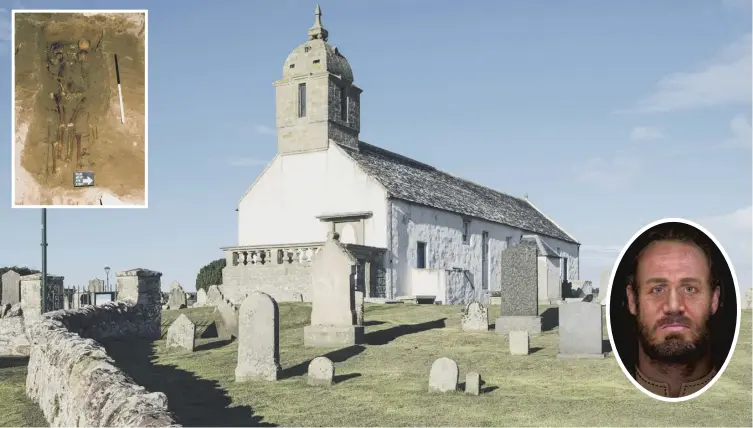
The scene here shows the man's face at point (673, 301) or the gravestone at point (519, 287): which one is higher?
the man's face at point (673, 301)

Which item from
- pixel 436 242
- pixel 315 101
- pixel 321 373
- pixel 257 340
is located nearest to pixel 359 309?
pixel 257 340

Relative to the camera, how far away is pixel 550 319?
24.9 meters

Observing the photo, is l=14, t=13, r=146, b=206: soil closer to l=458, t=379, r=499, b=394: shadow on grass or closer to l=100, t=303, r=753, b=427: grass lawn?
l=100, t=303, r=753, b=427: grass lawn

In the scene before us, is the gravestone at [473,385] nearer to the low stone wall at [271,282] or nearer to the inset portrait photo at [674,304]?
the inset portrait photo at [674,304]

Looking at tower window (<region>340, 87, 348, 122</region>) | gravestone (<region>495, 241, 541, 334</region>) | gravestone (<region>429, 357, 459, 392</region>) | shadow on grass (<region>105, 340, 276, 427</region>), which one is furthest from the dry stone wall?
tower window (<region>340, 87, 348, 122</region>)

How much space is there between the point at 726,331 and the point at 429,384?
375 inches

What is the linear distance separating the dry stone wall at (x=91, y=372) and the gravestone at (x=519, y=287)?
10.5 metres

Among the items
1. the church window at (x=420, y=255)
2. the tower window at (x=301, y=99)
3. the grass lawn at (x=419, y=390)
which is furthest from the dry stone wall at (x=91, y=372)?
the tower window at (x=301, y=99)

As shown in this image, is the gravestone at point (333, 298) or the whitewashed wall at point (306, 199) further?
the whitewashed wall at point (306, 199)

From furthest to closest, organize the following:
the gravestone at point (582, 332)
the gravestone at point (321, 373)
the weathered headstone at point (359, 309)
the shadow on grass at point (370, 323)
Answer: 1. the shadow on grass at point (370, 323)
2. the weathered headstone at point (359, 309)
3. the gravestone at point (582, 332)
4. the gravestone at point (321, 373)

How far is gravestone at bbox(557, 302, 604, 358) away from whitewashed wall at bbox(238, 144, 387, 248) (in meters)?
21.0

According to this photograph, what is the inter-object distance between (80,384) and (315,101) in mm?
32753

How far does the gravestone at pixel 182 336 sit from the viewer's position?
767 inches

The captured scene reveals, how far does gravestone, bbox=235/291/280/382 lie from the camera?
14.7m
